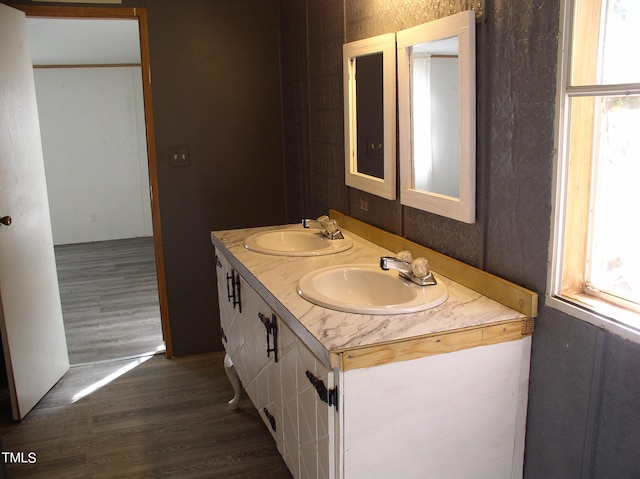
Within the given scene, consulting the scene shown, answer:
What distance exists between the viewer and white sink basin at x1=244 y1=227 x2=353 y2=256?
2.37 meters

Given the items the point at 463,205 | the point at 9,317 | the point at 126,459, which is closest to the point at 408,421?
the point at 463,205

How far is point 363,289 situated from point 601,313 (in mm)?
791

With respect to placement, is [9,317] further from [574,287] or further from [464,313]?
[574,287]

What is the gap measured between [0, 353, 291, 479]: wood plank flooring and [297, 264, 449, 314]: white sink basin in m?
0.78

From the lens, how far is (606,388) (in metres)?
1.38

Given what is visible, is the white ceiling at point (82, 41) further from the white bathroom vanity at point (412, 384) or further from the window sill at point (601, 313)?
the window sill at point (601, 313)

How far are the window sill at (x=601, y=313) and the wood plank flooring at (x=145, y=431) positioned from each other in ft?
4.19

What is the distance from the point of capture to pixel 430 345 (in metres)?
1.50

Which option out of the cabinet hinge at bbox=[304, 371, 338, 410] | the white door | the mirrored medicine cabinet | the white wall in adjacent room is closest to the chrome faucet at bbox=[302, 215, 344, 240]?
the mirrored medicine cabinet

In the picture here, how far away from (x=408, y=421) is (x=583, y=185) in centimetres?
68

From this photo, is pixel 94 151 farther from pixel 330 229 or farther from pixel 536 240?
pixel 536 240

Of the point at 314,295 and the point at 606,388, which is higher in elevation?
the point at 314,295

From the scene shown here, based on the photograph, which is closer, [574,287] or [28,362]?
[574,287]

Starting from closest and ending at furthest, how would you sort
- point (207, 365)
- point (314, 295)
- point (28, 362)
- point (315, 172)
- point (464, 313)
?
point (464, 313) → point (314, 295) → point (28, 362) → point (315, 172) → point (207, 365)
